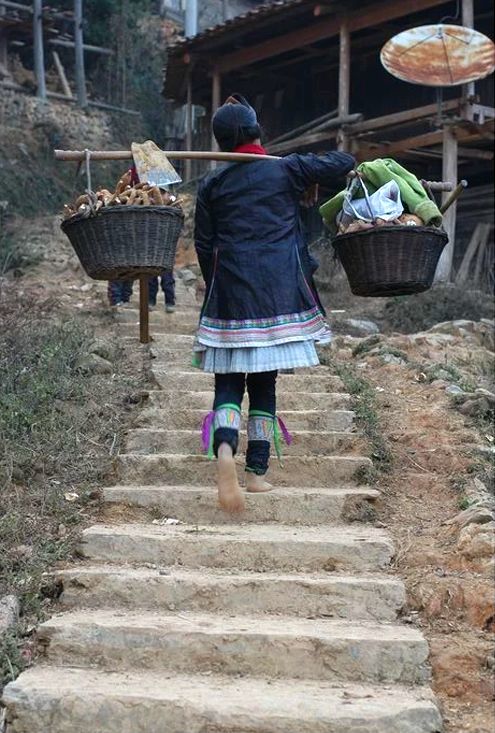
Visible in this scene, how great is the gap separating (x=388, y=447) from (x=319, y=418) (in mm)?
491

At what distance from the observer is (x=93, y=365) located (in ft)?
21.4

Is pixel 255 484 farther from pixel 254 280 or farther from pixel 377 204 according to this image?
pixel 377 204

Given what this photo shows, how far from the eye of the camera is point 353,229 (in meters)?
4.77

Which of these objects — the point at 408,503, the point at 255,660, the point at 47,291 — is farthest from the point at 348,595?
the point at 47,291

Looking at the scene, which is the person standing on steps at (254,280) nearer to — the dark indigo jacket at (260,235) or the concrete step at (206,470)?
the dark indigo jacket at (260,235)

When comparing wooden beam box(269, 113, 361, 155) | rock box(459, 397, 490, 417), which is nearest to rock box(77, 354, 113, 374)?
rock box(459, 397, 490, 417)

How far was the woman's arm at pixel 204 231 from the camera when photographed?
4637 millimetres

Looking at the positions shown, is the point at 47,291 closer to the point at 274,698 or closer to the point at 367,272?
the point at 367,272

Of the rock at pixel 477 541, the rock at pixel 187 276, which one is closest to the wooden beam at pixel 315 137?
the rock at pixel 187 276

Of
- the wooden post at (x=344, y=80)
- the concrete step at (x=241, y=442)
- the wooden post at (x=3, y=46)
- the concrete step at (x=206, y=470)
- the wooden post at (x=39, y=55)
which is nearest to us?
the concrete step at (x=206, y=470)

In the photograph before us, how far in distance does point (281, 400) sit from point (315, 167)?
72.0 inches

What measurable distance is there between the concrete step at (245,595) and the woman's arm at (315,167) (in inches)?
71.8

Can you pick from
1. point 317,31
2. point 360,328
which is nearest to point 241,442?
point 360,328

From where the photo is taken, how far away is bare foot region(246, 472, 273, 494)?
4621 mm
